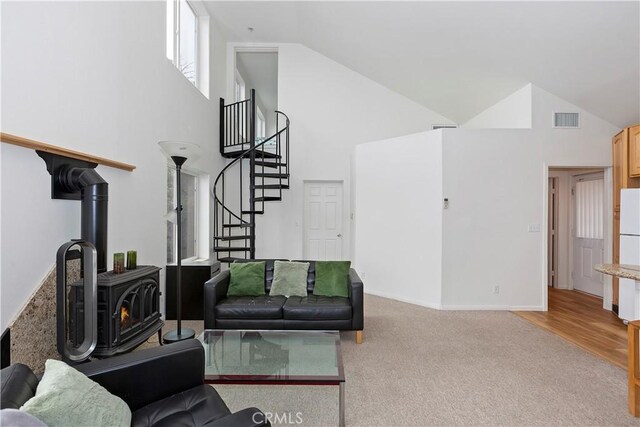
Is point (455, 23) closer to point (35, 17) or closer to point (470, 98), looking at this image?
point (470, 98)

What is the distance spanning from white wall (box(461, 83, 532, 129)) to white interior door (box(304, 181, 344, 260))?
9.92 ft

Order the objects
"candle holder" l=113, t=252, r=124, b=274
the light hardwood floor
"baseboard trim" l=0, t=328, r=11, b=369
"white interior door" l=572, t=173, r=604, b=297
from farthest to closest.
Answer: "white interior door" l=572, t=173, r=604, b=297 → the light hardwood floor → "candle holder" l=113, t=252, r=124, b=274 → "baseboard trim" l=0, t=328, r=11, b=369

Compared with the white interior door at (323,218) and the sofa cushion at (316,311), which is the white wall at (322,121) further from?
the sofa cushion at (316,311)

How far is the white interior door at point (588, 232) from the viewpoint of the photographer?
5238mm

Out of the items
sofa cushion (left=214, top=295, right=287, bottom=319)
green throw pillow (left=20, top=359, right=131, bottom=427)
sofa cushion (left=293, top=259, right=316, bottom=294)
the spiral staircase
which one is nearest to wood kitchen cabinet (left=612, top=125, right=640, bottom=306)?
sofa cushion (left=293, top=259, right=316, bottom=294)

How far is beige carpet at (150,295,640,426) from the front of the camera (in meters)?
2.16

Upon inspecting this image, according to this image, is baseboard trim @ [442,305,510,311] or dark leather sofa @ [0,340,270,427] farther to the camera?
baseboard trim @ [442,305,510,311]

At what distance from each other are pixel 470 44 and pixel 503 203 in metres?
2.31

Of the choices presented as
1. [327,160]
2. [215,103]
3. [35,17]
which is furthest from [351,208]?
[35,17]

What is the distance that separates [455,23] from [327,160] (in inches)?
127

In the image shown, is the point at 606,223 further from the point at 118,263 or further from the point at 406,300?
the point at 118,263

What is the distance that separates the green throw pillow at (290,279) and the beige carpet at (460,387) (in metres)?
0.73

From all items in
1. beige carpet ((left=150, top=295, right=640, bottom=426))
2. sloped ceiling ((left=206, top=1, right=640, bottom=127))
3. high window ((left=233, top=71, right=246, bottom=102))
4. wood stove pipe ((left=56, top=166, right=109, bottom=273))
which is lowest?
beige carpet ((left=150, top=295, right=640, bottom=426))

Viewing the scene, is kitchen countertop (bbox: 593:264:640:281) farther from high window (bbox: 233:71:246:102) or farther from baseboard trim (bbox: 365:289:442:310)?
high window (bbox: 233:71:246:102)
